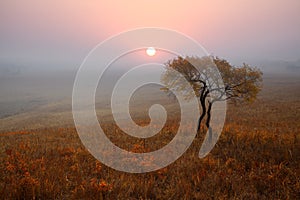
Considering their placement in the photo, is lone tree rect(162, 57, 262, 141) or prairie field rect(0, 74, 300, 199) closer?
prairie field rect(0, 74, 300, 199)

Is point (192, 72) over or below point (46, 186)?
over

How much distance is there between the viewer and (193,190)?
5.93m

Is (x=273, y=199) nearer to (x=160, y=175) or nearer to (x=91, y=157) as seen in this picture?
(x=160, y=175)

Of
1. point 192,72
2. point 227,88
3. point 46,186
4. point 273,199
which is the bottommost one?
point 273,199

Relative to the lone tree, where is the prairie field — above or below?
below

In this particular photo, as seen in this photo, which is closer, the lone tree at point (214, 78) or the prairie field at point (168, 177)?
the prairie field at point (168, 177)

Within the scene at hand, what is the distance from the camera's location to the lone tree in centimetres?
1205

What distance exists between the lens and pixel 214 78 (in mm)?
12000

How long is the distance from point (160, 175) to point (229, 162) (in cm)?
281

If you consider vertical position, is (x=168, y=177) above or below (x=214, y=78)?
below

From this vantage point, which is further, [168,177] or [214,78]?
[214,78]

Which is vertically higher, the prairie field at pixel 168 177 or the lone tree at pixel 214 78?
the lone tree at pixel 214 78

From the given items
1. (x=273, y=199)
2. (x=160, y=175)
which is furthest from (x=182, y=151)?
(x=273, y=199)

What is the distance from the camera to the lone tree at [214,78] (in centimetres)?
1205
